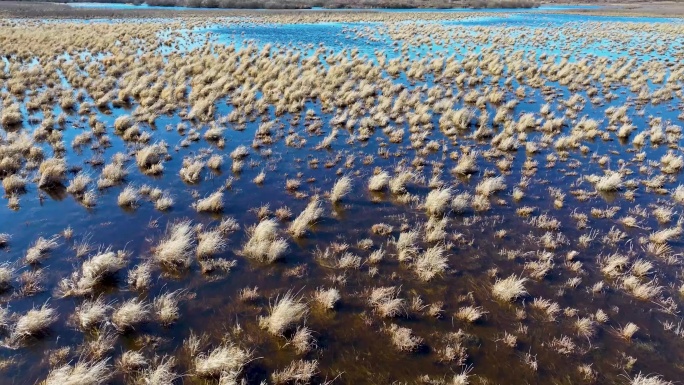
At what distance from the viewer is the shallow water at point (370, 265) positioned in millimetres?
6957

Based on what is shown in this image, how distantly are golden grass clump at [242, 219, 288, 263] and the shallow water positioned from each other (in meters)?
0.27

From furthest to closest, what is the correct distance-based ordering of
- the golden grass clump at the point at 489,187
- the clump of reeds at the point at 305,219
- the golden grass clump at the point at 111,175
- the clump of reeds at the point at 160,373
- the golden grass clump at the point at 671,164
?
the golden grass clump at the point at 671,164 < the golden grass clump at the point at 489,187 < the golden grass clump at the point at 111,175 < the clump of reeds at the point at 305,219 < the clump of reeds at the point at 160,373

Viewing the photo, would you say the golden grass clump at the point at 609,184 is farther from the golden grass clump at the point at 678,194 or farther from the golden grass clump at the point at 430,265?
the golden grass clump at the point at 430,265

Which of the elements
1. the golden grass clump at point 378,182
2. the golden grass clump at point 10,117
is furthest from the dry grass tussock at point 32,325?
the golden grass clump at point 10,117

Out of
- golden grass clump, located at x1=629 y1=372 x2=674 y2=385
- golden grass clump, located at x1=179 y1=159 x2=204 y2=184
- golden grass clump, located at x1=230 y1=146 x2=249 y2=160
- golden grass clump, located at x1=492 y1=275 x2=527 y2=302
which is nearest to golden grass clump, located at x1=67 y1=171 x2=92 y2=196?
golden grass clump, located at x1=179 y1=159 x2=204 y2=184

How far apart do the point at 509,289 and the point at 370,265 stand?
313cm

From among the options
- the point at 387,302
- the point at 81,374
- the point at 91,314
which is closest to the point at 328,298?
the point at 387,302

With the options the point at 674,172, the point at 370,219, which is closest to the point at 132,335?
the point at 370,219

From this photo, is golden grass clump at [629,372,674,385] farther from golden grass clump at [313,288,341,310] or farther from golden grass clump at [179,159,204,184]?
golden grass clump at [179,159,204,184]

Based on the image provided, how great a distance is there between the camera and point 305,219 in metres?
10.6

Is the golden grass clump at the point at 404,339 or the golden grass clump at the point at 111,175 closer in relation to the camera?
the golden grass clump at the point at 404,339

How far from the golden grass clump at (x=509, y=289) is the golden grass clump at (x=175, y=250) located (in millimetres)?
7106

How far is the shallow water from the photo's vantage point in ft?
22.8

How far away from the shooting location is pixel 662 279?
9016mm
